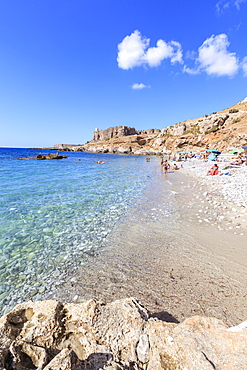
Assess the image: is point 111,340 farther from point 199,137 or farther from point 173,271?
point 199,137

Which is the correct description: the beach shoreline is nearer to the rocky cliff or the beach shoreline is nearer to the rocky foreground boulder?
the rocky foreground boulder

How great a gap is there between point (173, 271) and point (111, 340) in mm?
2715

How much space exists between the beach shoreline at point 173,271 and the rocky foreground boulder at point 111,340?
51.9 inches

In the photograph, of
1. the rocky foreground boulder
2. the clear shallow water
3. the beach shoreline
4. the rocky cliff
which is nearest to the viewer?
the rocky foreground boulder

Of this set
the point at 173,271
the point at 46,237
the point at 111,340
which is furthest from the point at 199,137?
the point at 111,340

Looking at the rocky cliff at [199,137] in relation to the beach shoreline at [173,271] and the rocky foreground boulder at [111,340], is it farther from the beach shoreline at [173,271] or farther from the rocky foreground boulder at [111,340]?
the rocky foreground boulder at [111,340]

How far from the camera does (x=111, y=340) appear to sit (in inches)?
69.6

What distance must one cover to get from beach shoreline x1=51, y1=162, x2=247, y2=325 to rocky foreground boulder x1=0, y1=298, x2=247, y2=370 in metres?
1.32

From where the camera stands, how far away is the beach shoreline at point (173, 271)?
10.4ft

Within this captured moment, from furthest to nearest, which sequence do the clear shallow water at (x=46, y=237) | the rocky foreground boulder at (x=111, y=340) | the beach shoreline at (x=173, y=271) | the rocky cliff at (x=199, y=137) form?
the rocky cliff at (x=199, y=137) < the clear shallow water at (x=46, y=237) < the beach shoreline at (x=173, y=271) < the rocky foreground boulder at (x=111, y=340)

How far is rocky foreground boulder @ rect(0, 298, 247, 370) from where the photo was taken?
1.48 meters

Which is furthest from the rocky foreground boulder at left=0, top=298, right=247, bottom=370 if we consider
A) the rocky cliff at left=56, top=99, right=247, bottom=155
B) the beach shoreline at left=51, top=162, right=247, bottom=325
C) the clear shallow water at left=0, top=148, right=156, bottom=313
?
the rocky cliff at left=56, top=99, right=247, bottom=155

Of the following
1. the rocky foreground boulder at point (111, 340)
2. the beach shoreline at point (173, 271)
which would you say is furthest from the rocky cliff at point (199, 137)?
the rocky foreground boulder at point (111, 340)

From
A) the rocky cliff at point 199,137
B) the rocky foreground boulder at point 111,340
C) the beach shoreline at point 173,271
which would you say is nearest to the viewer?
the rocky foreground boulder at point 111,340
